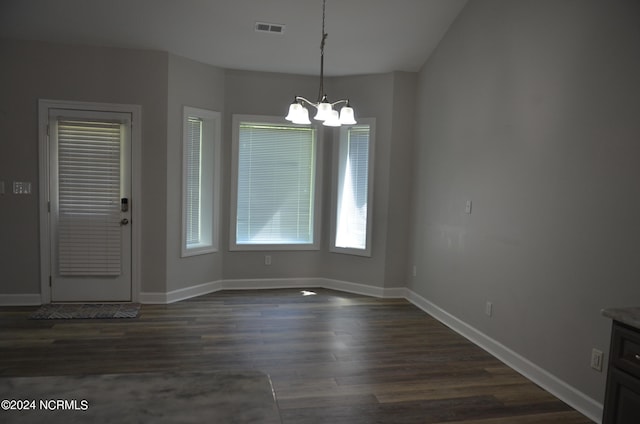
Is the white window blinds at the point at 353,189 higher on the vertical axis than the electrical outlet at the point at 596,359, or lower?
higher

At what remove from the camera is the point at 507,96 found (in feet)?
12.1

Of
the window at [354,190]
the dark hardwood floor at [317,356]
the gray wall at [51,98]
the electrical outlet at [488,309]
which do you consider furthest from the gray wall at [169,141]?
the electrical outlet at [488,309]

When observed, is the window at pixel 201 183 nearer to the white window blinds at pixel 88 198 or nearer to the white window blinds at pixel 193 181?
the white window blinds at pixel 193 181

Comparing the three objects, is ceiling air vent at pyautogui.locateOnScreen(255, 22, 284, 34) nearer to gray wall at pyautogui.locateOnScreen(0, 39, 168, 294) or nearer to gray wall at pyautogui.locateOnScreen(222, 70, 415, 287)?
gray wall at pyautogui.locateOnScreen(222, 70, 415, 287)

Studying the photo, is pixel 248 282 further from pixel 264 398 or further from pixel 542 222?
pixel 264 398

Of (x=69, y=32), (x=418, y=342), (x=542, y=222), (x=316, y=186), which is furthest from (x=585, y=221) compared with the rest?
(x=69, y=32)

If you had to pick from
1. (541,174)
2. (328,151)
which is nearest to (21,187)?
(328,151)

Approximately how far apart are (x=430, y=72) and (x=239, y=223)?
9.91 ft

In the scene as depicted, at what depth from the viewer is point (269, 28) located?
4680mm

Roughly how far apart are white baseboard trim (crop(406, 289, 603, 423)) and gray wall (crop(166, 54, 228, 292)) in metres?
2.91

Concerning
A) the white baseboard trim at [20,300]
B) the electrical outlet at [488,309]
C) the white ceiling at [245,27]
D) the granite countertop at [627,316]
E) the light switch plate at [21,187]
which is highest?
the white ceiling at [245,27]

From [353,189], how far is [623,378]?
13.6ft

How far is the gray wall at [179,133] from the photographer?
498 centimetres

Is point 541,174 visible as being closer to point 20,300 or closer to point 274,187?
point 274,187
